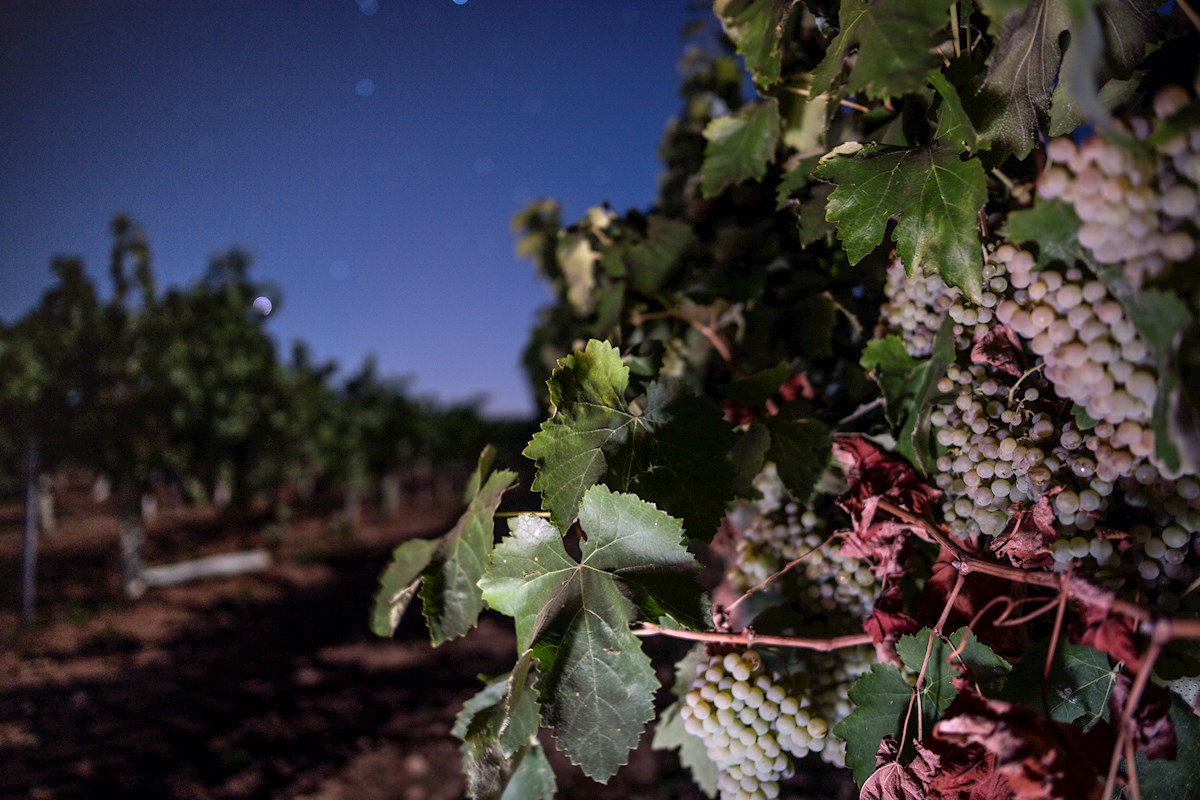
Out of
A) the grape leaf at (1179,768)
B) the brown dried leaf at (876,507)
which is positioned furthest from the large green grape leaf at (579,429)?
the grape leaf at (1179,768)

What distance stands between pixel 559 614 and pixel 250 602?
9611 mm

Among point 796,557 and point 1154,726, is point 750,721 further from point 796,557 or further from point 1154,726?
point 1154,726

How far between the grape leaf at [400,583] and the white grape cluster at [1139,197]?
103 centimetres

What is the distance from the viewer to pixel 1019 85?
0.75m

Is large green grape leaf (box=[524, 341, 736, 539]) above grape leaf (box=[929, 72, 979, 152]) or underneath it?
underneath

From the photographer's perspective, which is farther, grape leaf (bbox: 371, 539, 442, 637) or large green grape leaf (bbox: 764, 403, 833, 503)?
grape leaf (bbox: 371, 539, 442, 637)

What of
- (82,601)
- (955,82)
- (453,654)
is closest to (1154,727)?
(955,82)

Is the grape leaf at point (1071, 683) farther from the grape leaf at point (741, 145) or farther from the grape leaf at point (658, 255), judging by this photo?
the grape leaf at point (658, 255)

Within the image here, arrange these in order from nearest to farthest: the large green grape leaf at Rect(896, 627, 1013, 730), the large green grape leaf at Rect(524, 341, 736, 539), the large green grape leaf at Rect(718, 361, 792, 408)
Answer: the large green grape leaf at Rect(896, 627, 1013, 730) < the large green grape leaf at Rect(524, 341, 736, 539) < the large green grape leaf at Rect(718, 361, 792, 408)

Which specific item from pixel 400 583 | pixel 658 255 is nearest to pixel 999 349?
pixel 658 255

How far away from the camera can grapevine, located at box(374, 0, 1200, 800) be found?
54cm

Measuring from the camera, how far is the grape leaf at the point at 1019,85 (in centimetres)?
72

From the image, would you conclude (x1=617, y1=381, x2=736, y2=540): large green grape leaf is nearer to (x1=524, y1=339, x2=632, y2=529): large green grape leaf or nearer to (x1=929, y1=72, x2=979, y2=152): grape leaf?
(x1=524, y1=339, x2=632, y2=529): large green grape leaf

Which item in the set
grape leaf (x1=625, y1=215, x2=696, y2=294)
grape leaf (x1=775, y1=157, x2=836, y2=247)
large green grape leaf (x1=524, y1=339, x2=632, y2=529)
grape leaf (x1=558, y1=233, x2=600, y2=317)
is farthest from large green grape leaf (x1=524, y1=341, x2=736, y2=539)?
grape leaf (x1=558, y1=233, x2=600, y2=317)
